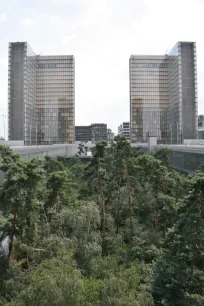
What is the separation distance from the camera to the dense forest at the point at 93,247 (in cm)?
1595

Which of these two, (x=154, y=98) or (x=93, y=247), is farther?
(x=154, y=98)

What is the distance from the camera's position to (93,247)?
73.0 feet

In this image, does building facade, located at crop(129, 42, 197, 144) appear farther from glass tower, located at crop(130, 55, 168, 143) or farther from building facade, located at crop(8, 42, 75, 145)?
building facade, located at crop(8, 42, 75, 145)

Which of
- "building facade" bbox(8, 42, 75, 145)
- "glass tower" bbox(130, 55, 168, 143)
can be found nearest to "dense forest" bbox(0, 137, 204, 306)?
"building facade" bbox(8, 42, 75, 145)

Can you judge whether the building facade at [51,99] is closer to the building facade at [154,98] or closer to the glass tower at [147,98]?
the glass tower at [147,98]

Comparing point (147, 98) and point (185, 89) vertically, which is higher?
point (185, 89)

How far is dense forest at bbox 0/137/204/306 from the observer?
→ 15.9 m

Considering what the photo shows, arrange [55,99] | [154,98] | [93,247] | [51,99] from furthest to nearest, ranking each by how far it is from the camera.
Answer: [154,98], [51,99], [55,99], [93,247]

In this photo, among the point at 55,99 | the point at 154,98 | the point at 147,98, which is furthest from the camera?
the point at 154,98

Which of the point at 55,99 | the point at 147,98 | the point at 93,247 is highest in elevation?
the point at 147,98

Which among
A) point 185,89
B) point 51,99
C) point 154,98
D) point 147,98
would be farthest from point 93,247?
point 154,98

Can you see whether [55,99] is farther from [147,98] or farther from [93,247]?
[93,247]

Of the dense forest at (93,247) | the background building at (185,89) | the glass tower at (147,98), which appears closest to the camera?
the dense forest at (93,247)

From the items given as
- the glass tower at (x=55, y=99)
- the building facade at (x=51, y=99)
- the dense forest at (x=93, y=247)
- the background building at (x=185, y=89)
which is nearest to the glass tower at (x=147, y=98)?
the background building at (x=185, y=89)
